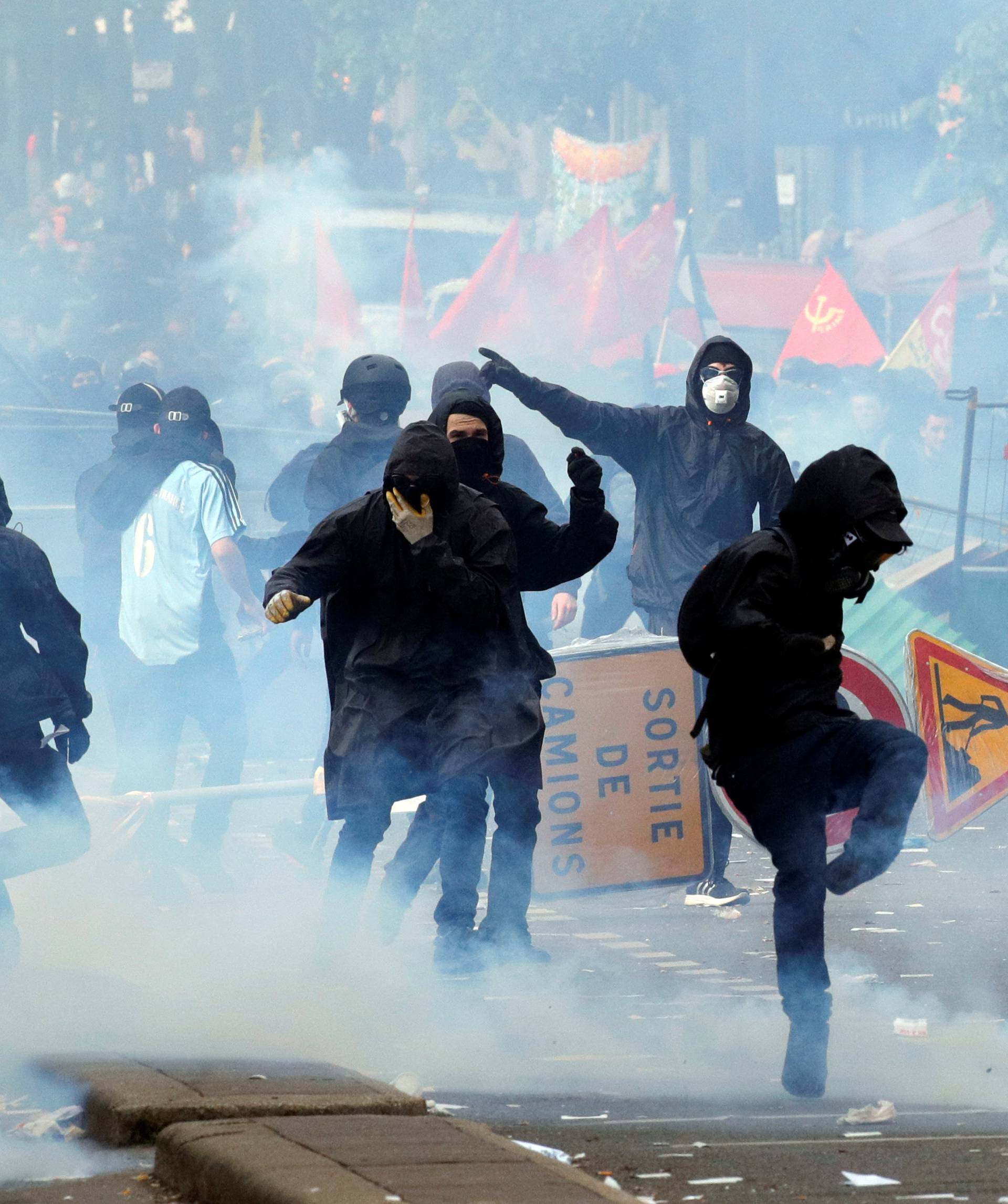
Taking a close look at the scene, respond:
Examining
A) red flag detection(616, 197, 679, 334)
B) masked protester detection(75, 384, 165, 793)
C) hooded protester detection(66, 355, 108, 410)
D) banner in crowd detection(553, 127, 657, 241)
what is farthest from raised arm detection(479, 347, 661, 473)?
banner in crowd detection(553, 127, 657, 241)

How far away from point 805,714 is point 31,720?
7.01 ft

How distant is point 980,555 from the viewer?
42.5 ft

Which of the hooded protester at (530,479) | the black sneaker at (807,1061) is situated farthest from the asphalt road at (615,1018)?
the hooded protester at (530,479)

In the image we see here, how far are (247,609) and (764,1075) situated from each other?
393 cm

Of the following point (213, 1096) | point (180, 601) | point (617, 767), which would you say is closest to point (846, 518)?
point (213, 1096)

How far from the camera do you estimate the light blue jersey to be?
7.61 metres

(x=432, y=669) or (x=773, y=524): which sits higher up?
(x=773, y=524)

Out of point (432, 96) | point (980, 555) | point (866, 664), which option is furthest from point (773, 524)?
point (432, 96)

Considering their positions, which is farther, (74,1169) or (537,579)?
(537,579)

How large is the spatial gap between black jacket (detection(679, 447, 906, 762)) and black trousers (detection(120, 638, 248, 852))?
3.41m

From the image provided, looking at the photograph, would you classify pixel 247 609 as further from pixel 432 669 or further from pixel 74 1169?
pixel 74 1169

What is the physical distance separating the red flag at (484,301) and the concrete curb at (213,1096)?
1755 centimetres

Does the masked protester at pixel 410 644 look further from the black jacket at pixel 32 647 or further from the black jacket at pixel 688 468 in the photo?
the black jacket at pixel 688 468

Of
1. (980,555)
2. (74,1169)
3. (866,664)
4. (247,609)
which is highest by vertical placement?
(980,555)
